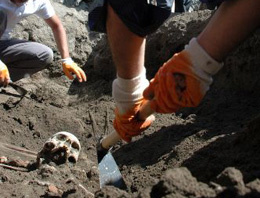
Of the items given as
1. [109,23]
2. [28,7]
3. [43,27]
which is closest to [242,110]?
[109,23]

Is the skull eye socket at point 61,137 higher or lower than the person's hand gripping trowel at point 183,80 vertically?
lower

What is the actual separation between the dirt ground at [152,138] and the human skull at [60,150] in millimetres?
72

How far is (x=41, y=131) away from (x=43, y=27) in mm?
2039

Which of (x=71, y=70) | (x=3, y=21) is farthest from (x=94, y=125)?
(x=3, y=21)

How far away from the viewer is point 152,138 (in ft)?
13.4

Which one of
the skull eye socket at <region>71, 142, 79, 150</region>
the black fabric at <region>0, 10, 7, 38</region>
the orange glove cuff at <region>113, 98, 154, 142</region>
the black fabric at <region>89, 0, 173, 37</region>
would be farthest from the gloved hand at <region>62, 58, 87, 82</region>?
the black fabric at <region>89, 0, 173, 37</region>

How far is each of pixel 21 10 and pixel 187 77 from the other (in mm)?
2930

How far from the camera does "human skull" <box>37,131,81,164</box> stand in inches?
144

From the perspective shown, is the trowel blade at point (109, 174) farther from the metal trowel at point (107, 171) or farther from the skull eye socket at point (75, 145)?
the skull eye socket at point (75, 145)

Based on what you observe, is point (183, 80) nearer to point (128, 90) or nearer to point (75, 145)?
point (128, 90)

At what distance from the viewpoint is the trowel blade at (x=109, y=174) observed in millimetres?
3093

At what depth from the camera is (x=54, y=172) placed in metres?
3.39

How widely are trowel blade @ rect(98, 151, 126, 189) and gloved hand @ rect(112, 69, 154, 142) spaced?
333mm

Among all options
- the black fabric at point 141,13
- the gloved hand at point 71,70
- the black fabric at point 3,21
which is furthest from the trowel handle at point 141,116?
the black fabric at point 3,21
